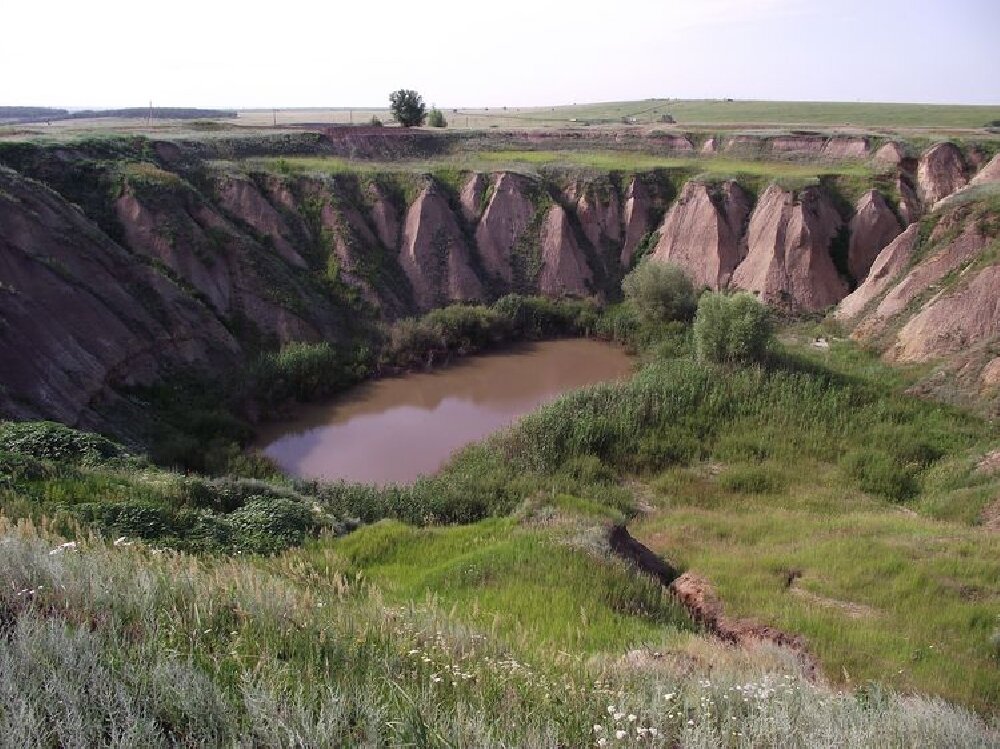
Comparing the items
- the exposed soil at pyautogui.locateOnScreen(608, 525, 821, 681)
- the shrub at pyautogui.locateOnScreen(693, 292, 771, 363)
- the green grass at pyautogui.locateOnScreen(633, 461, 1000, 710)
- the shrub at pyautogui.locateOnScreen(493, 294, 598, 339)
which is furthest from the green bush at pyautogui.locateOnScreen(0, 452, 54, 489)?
the shrub at pyautogui.locateOnScreen(493, 294, 598, 339)

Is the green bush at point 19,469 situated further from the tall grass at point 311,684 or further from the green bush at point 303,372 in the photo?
the green bush at point 303,372

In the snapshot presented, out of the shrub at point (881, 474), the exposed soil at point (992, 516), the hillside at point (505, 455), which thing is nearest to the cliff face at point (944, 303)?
the hillside at point (505, 455)

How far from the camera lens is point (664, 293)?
1046 inches

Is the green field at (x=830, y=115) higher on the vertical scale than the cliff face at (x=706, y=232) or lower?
higher

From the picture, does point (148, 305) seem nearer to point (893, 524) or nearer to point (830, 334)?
point (893, 524)

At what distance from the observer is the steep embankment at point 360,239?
1958 cm

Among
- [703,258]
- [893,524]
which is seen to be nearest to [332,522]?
[893,524]

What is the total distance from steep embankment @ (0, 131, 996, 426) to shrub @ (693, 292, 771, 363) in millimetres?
4866

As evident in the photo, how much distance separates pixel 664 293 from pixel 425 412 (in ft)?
32.1

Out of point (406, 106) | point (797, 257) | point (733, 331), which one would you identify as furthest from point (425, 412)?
point (406, 106)

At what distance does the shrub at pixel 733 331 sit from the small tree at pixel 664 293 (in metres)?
6.49

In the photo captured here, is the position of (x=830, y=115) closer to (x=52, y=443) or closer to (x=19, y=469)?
(x=52, y=443)

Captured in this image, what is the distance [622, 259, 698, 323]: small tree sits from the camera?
26500mm

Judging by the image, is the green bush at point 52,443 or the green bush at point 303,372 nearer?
the green bush at point 52,443
